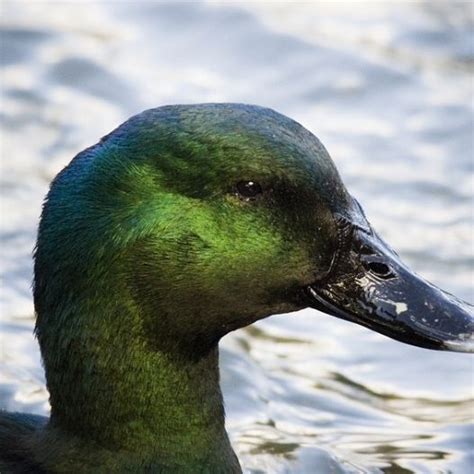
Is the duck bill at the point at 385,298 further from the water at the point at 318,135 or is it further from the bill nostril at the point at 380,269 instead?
the water at the point at 318,135

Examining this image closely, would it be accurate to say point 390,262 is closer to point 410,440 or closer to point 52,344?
point 52,344

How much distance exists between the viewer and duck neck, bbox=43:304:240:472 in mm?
5184

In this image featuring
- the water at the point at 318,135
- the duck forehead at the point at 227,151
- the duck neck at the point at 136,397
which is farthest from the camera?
the water at the point at 318,135

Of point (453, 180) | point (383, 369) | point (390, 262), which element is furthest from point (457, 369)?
point (390, 262)

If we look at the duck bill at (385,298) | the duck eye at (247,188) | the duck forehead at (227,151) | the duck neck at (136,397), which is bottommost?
the duck neck at (136,397)

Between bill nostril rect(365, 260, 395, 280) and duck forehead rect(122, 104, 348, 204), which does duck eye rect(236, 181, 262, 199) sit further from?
bill nostril rect(365, 260, 395, 280)

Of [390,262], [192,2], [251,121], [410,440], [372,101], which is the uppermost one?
[192,2]

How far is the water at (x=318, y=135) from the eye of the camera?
710 centimetres

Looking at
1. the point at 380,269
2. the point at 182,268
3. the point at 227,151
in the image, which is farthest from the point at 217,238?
the point at 380,269

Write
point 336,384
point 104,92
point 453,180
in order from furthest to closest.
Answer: point 104,92, point 453,180, point 336,384

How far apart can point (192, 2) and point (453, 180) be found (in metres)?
2.76

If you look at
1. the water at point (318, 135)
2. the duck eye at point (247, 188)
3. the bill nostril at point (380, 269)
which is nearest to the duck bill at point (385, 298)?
the bill nostril at point (380, 269)

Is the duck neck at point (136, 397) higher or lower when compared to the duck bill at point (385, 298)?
lower

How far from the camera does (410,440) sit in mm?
7004
